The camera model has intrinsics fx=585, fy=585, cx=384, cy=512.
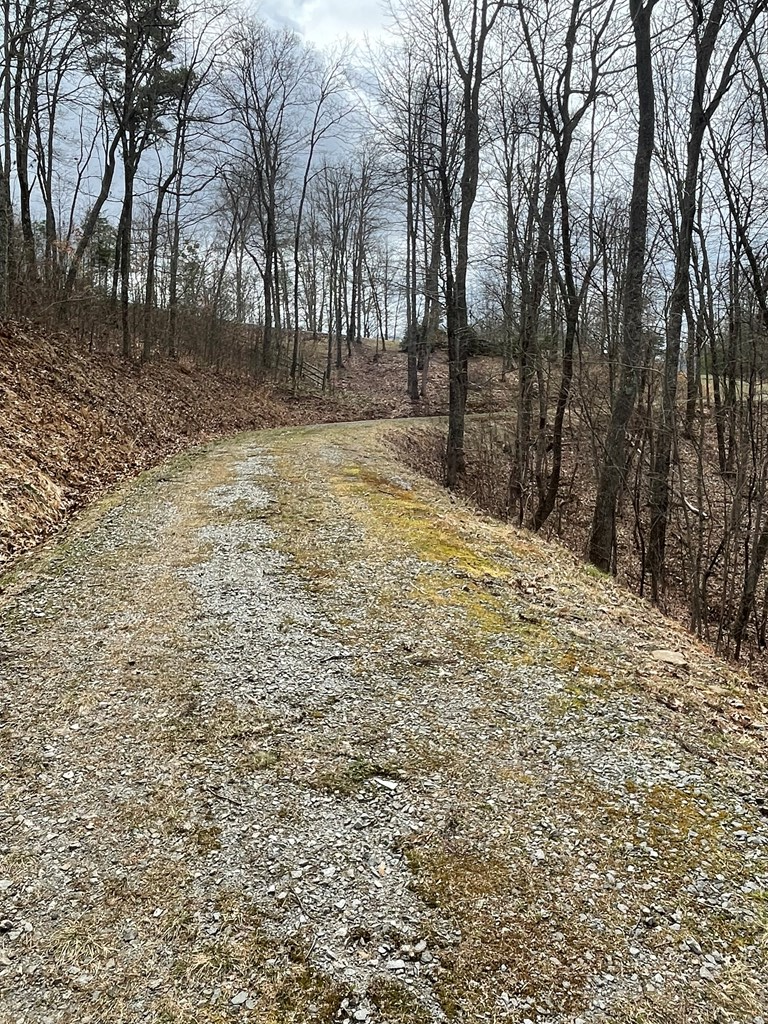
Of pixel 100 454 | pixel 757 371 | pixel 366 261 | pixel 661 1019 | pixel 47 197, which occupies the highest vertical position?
pixel 366 261

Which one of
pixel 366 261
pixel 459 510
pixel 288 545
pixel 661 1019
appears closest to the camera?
pixel 661 1019

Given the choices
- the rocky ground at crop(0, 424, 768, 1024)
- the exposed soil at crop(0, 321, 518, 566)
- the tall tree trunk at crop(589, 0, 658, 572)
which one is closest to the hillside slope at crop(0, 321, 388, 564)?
the exposed soil at crop(0, 321, 518, 566)

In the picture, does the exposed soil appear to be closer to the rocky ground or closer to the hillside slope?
the hillside slope

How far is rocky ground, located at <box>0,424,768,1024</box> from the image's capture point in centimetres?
210

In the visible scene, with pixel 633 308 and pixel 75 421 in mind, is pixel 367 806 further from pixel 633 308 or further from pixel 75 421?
pixel 75 421

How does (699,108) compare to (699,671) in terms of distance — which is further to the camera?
(699,108)

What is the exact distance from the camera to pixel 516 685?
4.08 m

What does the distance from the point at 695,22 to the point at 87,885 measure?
12923mm

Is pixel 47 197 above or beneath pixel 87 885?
above

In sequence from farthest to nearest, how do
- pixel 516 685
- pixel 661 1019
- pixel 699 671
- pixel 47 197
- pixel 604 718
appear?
1. pixel 47 197
2. pixel 699 671
3. pixel 516 685
4. pixel 604 718
5. pixel 661 1019

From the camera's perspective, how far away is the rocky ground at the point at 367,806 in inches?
82.6

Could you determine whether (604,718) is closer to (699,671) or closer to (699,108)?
(699,671)

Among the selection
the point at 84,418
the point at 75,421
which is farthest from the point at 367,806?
the point at 84,418

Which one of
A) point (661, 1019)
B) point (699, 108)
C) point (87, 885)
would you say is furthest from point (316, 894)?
point (699, 108)
